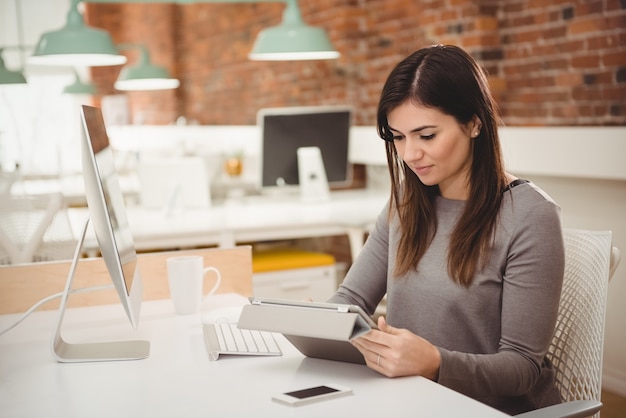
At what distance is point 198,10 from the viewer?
327 inches

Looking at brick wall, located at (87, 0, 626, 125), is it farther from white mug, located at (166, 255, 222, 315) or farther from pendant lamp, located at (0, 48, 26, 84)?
white mug, located at (166, 255, 222, 315)

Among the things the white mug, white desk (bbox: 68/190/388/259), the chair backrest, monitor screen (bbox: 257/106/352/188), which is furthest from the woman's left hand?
monitor screen (bbox: 257/106/352/188)

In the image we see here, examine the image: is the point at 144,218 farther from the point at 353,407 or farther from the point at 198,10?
the point at 198,10

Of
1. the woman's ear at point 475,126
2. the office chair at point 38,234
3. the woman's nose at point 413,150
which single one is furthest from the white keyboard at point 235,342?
the office chair at point 38,234

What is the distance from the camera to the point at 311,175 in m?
4.57

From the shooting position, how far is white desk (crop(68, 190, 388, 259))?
3718 millimetres

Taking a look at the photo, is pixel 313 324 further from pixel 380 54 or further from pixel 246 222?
pixel 380 54

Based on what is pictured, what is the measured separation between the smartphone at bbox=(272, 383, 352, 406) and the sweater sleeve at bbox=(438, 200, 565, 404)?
0.98 ft

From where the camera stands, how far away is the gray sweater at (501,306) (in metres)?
1.57

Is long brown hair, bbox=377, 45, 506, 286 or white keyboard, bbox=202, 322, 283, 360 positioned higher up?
long brown hair, bbox=377, 45, 506, 286

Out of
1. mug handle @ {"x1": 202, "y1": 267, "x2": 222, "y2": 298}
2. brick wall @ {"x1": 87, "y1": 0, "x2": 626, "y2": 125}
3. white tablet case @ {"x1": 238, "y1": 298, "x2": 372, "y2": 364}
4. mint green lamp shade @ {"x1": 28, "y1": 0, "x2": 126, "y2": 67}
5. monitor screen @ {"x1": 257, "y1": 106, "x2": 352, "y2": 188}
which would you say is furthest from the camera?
monitor screen @ {"x1": 257, "y1": 106, "x2": 352, "y2": 188}

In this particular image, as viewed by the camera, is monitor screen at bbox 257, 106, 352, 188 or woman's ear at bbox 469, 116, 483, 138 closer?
woman's ear at bbox 469, 116, 483, 138

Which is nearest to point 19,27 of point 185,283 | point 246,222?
point 246,222

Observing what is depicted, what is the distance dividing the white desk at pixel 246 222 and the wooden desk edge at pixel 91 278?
1.48 meters
